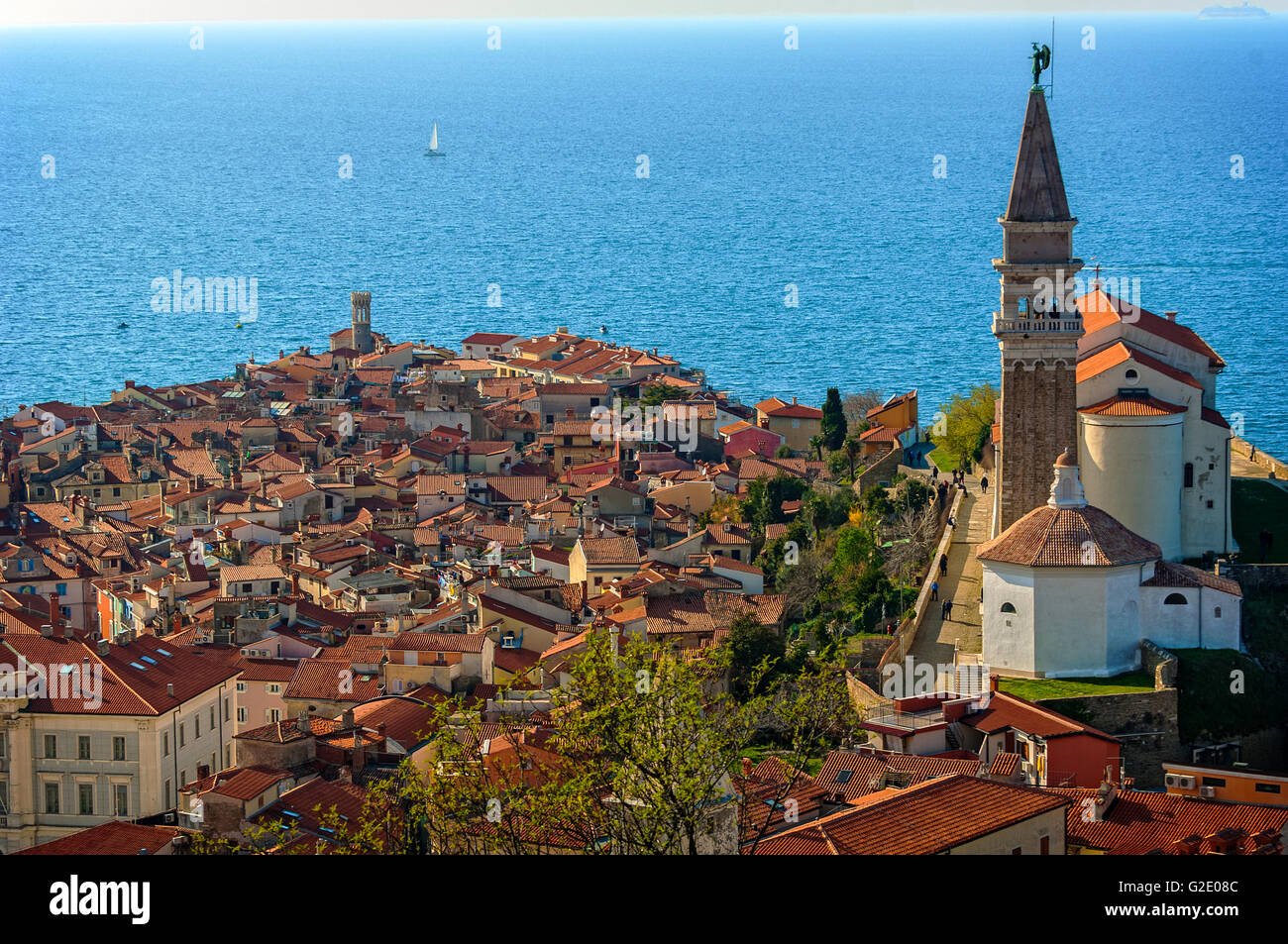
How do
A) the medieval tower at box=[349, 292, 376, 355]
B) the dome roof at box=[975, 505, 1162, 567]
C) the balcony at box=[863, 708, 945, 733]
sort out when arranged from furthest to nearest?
the medieval tower at box=[349, 292, 376, 355]
the dome roof at box=[975, 505, 1162, 567]
the balcony at box=[863, 708, 945, 733]

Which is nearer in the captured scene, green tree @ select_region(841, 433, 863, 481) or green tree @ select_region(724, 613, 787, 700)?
green tree @ select_region(724, 613, 787, 700)

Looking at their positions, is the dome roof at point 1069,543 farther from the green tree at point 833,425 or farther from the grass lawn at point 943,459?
the green tree at point 833,425

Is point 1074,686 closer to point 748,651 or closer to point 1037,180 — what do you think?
point 748,651

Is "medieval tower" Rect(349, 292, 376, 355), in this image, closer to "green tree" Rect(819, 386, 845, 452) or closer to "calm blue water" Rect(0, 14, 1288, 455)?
"calm blue water" Rect(0, 14, 1288, 455)

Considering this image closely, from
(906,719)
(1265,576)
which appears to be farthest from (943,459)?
(906,719)

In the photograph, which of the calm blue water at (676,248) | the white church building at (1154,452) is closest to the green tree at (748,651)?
the white church building at (1154,452)

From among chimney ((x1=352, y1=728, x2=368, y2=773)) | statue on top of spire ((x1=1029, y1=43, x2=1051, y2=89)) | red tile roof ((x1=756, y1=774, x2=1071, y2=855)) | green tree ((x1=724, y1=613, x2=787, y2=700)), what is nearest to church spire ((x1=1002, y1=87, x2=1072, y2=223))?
statue on top of spire ((x1=1029, y1=43, x2=1051, y2=89))
